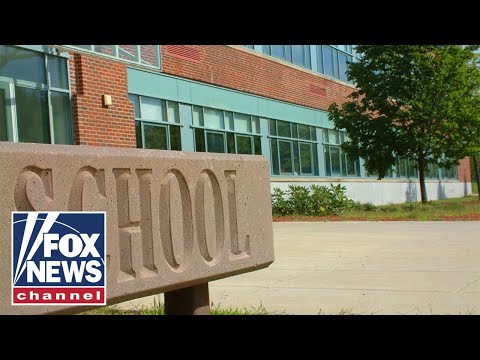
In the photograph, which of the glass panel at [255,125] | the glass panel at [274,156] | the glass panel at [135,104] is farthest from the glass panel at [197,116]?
the glass panel at [274,156]

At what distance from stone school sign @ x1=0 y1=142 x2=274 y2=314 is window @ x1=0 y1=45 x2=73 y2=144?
9364 millimetres

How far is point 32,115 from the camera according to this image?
1383cm

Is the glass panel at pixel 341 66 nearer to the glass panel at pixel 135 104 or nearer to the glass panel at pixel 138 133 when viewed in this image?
the glass panel at pixel 135 104

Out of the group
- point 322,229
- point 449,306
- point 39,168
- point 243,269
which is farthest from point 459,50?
point 39,168

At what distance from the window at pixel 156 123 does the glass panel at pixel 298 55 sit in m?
9.24

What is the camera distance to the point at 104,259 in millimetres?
3627

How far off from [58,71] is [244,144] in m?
9.15

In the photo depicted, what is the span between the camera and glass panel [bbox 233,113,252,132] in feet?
74.4

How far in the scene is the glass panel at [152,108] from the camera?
17.9 meters

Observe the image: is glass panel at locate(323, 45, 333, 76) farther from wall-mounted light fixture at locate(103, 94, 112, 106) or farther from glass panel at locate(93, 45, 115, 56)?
wall-mounted light fixture at locate(103, 94, 112, 106)

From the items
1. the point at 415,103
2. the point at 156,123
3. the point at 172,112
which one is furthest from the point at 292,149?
the point at 156,123

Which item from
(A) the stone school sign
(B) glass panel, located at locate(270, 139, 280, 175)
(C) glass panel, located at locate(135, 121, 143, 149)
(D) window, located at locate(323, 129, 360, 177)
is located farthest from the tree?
(A) the stone school sign

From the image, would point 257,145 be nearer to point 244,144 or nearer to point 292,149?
point 244,144
